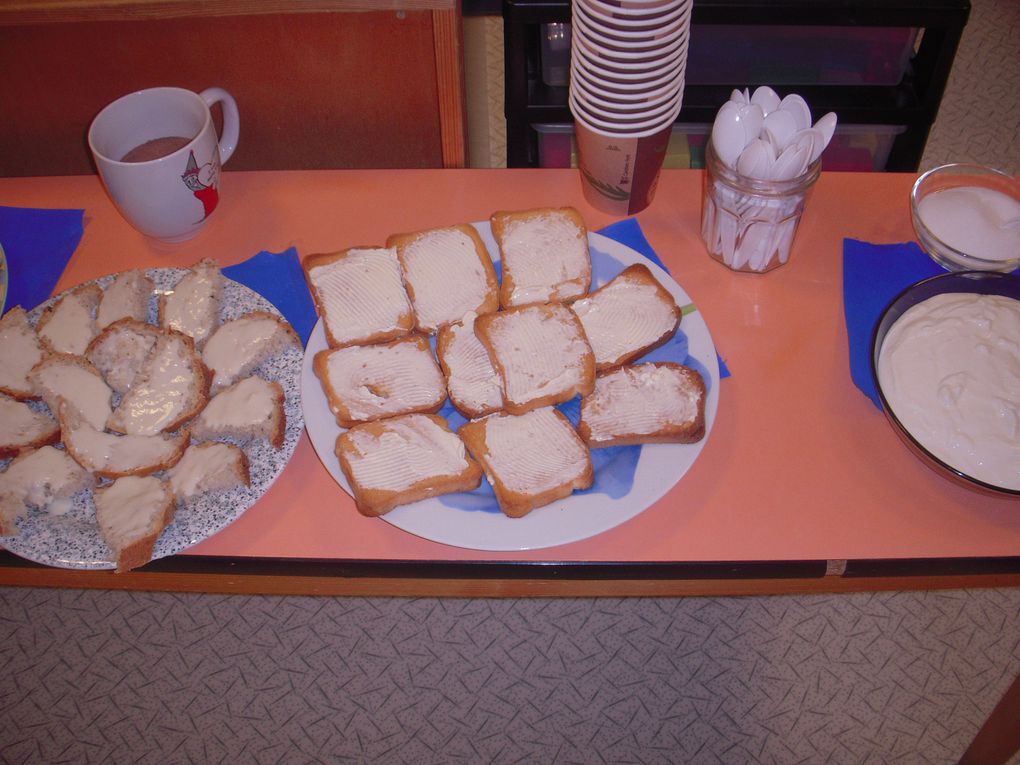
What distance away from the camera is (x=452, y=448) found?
870 millimetres

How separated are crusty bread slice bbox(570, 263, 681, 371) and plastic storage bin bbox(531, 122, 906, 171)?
20.8 inches

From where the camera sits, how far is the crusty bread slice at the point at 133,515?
2.65 ft

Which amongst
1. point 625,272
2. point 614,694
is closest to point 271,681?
→ point 614,694

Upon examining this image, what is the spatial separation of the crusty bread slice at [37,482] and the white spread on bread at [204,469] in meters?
0.10

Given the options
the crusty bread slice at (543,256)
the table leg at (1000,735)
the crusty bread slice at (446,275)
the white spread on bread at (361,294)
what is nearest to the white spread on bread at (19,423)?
the white spread on bread at (361,294)

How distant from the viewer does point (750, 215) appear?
98 cm

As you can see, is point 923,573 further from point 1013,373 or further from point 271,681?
point 271,681

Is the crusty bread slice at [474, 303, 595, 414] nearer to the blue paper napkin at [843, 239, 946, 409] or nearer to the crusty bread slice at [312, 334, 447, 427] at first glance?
the crusty bread slice at [312, 334, 447, 427]

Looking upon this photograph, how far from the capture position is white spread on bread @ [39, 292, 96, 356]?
0.97 metres

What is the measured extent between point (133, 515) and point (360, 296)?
356mm

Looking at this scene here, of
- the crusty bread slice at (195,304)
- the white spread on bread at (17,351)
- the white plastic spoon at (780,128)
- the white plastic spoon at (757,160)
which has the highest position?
the white plastic spoon at (780,128)

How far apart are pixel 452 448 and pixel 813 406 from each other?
434mm

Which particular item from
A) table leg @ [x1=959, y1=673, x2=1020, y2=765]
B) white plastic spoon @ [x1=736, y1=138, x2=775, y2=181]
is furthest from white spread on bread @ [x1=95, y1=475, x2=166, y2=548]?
table leg @ [x1=959, y1=673, x2=1020, y2=765]

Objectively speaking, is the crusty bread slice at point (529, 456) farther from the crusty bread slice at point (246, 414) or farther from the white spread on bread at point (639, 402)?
the crusty bread slice at point (246, 414)
